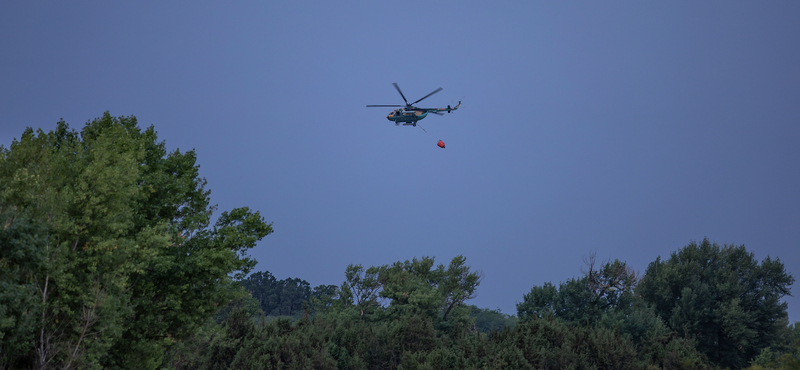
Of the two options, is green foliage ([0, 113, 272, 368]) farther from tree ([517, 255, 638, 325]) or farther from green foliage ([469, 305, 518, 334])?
green foliage ([469, 305, 518, 334])

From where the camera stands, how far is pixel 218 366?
41656mm

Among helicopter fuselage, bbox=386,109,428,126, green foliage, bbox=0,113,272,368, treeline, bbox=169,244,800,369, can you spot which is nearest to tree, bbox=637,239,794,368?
treeline, bbox=169,244,800,369

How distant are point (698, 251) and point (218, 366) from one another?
56846 mm

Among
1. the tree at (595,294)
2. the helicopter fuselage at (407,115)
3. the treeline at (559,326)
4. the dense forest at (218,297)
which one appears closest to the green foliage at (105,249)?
the dense forest at (218,297)

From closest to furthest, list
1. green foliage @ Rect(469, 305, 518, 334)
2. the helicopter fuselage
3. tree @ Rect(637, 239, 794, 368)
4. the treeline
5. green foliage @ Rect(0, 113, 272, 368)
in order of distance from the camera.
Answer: green foliage @ Rect(0, 113, 272, 368) < the treeline < the helicopter fuselage < tree @ Rect(637, 239, 794, 368) < green foliage @ Rect(469, 305, 518, 334)

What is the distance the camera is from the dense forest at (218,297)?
17281mm

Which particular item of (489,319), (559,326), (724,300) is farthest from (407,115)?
(489,319)

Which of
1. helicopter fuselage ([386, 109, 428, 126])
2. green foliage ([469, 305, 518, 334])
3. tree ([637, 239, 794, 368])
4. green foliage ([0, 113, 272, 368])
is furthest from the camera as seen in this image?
green foliage ([469, 305, 518, 334])

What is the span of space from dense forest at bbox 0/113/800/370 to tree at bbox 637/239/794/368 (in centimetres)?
20

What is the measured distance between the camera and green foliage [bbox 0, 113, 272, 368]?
15859mm

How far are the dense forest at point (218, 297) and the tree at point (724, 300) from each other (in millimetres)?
198

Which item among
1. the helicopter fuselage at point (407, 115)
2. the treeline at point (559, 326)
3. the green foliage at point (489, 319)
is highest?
the green foliage at point (489, 319)

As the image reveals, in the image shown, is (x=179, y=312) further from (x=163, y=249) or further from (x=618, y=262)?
(x=618, y=262)

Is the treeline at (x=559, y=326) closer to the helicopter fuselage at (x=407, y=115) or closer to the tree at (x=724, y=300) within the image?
the tree at (x=724, y=300)
